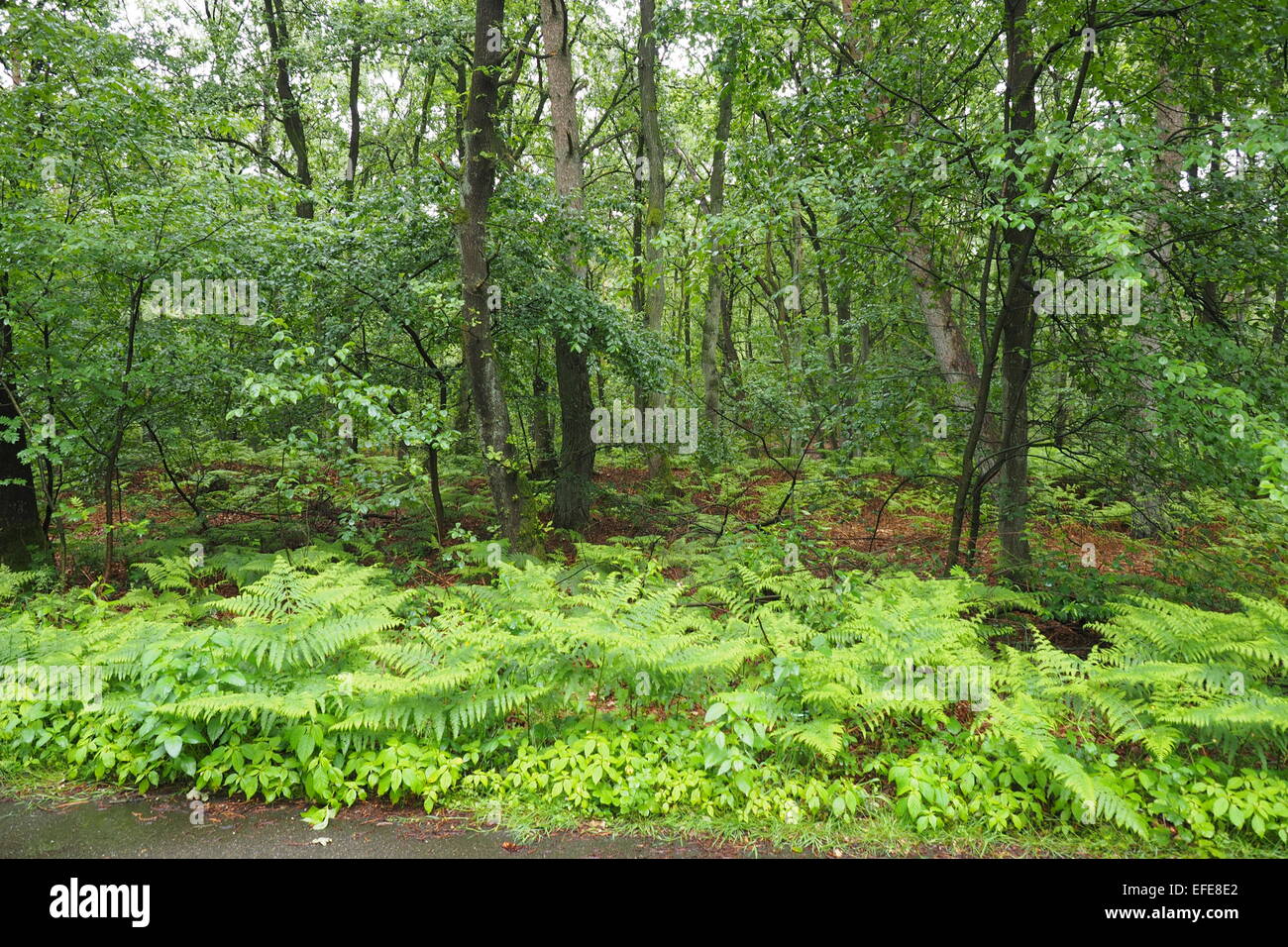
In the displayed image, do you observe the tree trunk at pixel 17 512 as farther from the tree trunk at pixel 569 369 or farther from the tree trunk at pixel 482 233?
the tree trunk at pixel 569 369

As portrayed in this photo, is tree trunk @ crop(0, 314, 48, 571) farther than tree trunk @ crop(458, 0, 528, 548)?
Yes

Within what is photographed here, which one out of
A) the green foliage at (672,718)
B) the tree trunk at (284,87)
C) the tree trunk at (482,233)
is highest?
the tree trunk at (284,87)

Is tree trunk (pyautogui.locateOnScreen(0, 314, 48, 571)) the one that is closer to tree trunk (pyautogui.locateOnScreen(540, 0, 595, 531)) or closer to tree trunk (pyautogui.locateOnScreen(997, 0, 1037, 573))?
tree trunk (pyautogui.locateOnScreen(540, 0, 595, 531))

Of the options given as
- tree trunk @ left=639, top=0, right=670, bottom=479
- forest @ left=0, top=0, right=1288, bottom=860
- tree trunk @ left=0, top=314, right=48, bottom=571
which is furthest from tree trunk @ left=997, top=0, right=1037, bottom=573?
tree trunk @ left=0, top=314, right=48, bottom=571

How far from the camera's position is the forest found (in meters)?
3.91

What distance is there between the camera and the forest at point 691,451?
3.91 metres

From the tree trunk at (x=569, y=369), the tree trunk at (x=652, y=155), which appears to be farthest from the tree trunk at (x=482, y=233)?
the tree trunk at (x=652, y=155)

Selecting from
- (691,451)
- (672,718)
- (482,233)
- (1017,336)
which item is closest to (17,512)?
(482,233)

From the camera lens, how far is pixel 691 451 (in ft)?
43.2

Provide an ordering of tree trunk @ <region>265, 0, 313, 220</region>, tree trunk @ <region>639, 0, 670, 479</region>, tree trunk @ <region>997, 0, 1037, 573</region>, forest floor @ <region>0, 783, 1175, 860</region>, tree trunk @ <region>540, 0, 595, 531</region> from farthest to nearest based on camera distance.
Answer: tree trunk @ <region>265, 0, 313, 220</region> < tree trunk @ <region>639, 0, 670, 479</region> < tree trunk @ <region>540, 0, 595, 531</region> < tree trunk @ <region>997, 0, 1037, 573</region> < forest floor @ <region>0, 783, 1175, 860</region>
